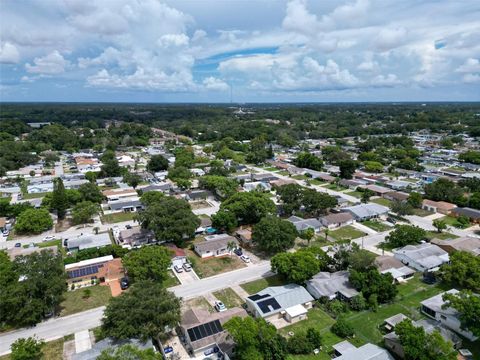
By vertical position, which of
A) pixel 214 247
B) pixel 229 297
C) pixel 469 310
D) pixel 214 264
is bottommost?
pixel 214 264

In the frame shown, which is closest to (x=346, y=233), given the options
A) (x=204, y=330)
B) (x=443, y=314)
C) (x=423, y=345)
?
(x=443, y=314)

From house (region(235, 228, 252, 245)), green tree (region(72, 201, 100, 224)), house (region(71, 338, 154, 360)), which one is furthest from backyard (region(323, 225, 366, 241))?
green tree (region(72, 201, 100, 224))

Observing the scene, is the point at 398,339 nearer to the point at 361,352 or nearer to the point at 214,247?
the point at 361,352

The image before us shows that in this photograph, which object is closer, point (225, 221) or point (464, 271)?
point (464, 271)

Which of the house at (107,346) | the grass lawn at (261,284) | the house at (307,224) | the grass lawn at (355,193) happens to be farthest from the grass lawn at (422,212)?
the house at (107,346)

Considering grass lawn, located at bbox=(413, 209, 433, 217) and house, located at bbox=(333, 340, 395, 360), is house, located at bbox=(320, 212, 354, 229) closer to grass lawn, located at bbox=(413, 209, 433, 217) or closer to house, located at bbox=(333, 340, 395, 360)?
grass lawn, located at bbox=(413, 209, 433, 217)

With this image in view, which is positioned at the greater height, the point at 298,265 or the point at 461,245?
the point at 298,265

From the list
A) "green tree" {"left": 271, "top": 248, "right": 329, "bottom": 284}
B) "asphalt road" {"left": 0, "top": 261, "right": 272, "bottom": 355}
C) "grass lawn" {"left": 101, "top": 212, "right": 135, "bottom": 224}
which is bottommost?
"grass lawn" {"left": 101, "top": 212, "right": 135, "bottom": 224}
